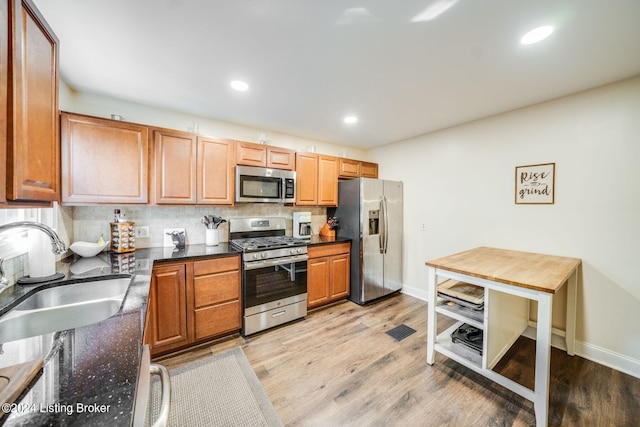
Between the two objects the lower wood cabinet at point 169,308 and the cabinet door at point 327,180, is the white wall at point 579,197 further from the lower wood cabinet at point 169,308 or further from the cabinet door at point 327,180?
the lower wood cabinet at point 169,308

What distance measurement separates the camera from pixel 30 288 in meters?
1.30

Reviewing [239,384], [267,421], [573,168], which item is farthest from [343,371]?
[573,168]

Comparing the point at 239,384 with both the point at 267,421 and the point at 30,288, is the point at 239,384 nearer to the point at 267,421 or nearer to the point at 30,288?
the point at 267,421

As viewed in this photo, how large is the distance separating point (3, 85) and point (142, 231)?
196 cm

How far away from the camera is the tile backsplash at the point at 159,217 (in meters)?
2.23

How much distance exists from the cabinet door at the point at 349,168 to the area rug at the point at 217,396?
8.82 feet

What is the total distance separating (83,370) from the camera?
630mm

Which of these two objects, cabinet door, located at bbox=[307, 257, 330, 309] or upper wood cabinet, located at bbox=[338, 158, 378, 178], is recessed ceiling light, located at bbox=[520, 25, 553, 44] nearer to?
upper wood cabinet, located at bbox=[338, 158, 378, 178]

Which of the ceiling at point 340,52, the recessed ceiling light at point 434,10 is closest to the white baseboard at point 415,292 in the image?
the ceiling at point 340,52

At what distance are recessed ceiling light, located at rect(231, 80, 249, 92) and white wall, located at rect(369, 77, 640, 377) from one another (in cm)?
263

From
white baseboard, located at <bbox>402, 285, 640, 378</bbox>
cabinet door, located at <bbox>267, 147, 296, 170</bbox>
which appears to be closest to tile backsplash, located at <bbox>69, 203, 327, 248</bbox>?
cabinet door, located at <bbox>267, 147, 296, 170</bbox>

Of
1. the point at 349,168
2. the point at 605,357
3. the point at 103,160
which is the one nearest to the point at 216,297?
the point at 103,160

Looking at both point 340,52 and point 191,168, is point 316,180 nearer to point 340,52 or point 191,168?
point 191,168

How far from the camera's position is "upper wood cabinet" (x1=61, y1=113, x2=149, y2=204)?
1.94 m
